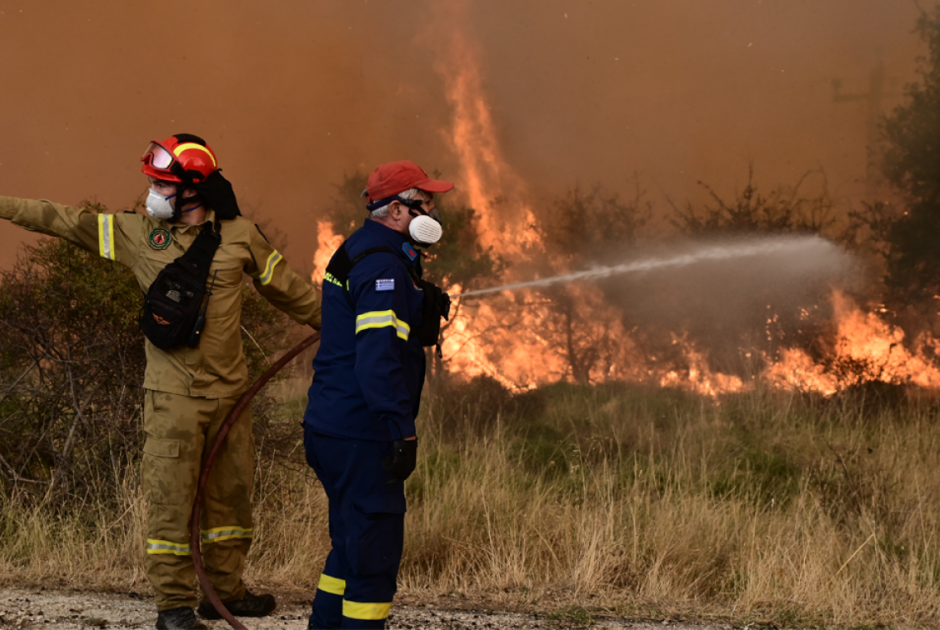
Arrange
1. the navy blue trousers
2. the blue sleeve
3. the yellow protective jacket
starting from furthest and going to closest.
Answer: the yellow protective jacket → the navy blue trousers → the blue sleeve

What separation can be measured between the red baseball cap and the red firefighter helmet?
98 centimetres

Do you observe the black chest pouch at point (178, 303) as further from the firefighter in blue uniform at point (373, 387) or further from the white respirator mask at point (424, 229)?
the white respirator mask at point (424, 229)

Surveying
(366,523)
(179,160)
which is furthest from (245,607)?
(179,160)

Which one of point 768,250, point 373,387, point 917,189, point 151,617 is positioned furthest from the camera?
point 768,250

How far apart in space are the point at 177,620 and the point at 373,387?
1722 millimetres

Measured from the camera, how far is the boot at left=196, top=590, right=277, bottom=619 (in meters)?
4.19

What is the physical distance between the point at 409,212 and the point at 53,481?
340 centimetres

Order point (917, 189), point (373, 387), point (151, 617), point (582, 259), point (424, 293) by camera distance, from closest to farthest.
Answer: point (373, 387), point (424, 293), point (151, 617), point (917, 189), point (582, 259)

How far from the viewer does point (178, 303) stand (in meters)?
3.81

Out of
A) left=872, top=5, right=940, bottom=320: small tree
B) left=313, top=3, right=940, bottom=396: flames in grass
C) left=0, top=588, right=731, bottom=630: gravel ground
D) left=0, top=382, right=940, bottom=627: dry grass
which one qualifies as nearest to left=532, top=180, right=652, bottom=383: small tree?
left=313, top=3, right=940, bottom=396: flames in grass

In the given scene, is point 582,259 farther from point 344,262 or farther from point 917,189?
point 344,262

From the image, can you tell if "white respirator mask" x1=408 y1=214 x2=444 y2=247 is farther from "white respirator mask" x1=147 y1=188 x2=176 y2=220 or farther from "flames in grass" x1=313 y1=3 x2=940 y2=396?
"flames in grass" x1=313 y1=3 x2=940 y2=396

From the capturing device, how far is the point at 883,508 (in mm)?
6355

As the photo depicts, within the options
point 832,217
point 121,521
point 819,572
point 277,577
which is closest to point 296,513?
point 277,577
